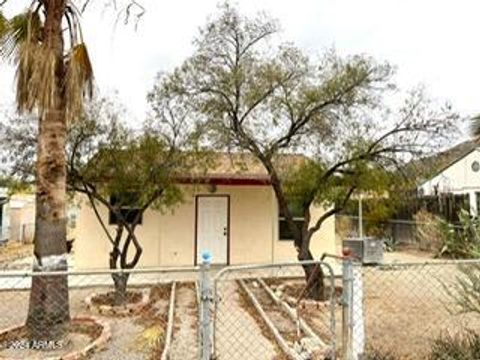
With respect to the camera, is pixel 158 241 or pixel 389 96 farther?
pixel 158 241

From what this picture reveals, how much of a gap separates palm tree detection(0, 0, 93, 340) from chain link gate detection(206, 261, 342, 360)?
2530 mm

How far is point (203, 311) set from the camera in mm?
4223

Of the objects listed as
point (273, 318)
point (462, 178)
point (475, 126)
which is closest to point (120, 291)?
point (273, 318)

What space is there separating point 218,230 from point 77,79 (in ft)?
32.3

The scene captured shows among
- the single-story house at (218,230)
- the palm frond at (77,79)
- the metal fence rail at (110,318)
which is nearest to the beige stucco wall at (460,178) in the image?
the single-story house at (218,230)

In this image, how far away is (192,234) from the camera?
16.0 metres

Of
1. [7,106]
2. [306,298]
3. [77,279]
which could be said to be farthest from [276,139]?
[77,279]

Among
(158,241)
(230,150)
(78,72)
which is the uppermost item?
(78,72)

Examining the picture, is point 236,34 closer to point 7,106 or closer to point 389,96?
point 389,96

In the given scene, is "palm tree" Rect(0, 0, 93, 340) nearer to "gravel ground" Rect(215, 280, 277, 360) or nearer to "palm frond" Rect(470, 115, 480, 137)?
"gravel ground" Rect(215, 280, 277, 360)

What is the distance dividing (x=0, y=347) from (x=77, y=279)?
23.6 ft

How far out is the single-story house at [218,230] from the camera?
50.1ft

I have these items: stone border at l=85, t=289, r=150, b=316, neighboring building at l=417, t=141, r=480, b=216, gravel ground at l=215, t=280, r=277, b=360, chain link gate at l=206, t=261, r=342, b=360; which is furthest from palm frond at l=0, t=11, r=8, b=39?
neighboring building at l=417, t=141, r=480, b=216

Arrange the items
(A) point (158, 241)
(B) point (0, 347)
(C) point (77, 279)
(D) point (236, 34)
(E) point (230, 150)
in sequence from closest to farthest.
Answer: (B) point (0, 347) < (D) point (236, 34) < (E) point (230, 150) < (C) point (77, 279) < (A) point (158, 241)
